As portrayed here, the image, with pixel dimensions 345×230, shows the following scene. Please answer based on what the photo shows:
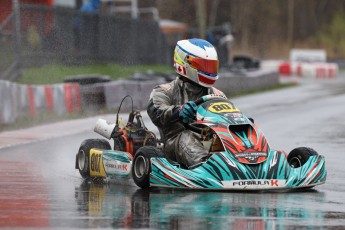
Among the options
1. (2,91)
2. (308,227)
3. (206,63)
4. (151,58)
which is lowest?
(151,58)

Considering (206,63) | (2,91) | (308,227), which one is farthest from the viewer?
(2,91)

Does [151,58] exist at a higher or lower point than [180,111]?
lower

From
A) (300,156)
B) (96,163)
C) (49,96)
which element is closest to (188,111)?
→ (300,156)

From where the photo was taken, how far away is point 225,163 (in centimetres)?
884

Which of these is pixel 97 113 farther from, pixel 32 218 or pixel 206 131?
pixel 32 218

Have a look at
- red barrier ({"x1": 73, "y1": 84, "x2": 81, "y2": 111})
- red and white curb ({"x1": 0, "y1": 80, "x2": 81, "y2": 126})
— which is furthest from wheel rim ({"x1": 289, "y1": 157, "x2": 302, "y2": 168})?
red barrier ({"x1": 73, "y1": 84, "x2": 81, "y2": 111})

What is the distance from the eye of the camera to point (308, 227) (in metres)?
7.22

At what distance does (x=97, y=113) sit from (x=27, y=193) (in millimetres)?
10485

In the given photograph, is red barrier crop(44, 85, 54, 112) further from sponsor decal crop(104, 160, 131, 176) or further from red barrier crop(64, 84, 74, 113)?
sponsor decal crop(104, 160, 131, 176)

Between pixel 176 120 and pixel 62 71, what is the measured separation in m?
14.1

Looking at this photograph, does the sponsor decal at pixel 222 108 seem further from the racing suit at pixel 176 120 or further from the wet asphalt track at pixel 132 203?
the wet asphalt track at pixel 132 203

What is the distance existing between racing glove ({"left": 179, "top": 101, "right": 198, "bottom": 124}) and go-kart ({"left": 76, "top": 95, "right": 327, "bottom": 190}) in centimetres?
6

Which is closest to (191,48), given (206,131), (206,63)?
(206,63)

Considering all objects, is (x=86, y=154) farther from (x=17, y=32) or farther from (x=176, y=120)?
(x=17, y=32)
